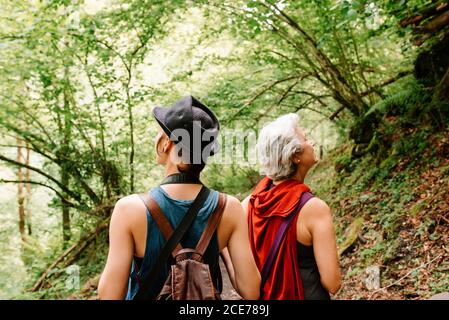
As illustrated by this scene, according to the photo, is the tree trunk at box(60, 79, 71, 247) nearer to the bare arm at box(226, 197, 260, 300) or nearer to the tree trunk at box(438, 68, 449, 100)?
the tree trunk at box(438, 68, 449, 100)

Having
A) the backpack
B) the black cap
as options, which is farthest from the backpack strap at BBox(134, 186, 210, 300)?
the black cap

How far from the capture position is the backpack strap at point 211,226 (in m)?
1.97

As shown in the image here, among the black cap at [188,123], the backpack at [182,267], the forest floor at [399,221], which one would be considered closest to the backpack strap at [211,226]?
the backpack at [182,267]

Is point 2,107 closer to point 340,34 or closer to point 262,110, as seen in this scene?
point 262,110

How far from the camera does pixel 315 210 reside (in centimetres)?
247

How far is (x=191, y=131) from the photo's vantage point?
6.84 feet

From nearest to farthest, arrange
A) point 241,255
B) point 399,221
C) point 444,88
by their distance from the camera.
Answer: point 241,255 < point 399,221 < point 444,88

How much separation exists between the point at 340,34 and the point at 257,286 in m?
7.80

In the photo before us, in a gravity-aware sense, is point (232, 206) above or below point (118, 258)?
above

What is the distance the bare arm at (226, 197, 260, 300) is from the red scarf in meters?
0.37

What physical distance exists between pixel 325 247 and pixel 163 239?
3.17 feet

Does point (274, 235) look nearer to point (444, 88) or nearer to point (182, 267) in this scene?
point (182, 267)

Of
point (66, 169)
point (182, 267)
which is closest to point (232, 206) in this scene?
point (182, 267)
